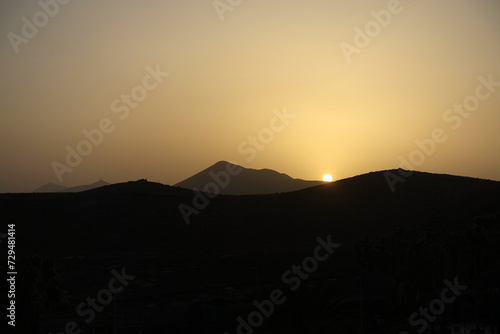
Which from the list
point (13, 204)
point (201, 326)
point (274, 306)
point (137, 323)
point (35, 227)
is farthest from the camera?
point (13, 204)

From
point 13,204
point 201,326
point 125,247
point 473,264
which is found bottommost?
point 201,326

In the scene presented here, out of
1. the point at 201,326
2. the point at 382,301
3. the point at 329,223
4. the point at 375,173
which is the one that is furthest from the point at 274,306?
the point at 375,173

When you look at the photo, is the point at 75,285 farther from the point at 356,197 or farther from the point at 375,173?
the point at 375,173

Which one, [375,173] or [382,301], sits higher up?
[375,173]

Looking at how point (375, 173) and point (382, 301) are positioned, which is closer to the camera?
point (382, 301)

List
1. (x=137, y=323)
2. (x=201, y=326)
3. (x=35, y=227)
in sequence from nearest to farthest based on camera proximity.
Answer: (x=201, y=326) < (x=137, y=323) < (x=35, y=227)

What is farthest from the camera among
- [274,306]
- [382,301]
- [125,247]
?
[125,247]

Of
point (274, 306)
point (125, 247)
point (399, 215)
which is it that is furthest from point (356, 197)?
point (274, 306)

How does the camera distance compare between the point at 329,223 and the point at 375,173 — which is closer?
the point at 329,223

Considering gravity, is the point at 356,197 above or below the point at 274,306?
above

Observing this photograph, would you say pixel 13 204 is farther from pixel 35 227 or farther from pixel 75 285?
pixel 75 285
